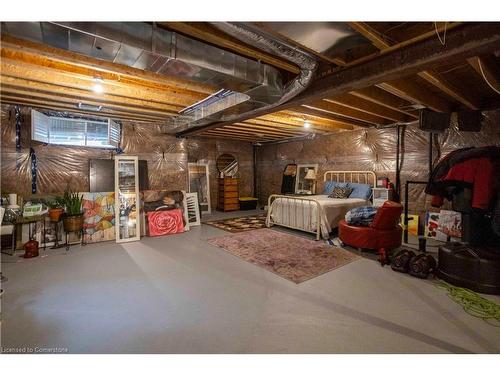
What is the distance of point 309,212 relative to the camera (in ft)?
14.1

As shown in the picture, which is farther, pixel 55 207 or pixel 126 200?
pixel 126 200

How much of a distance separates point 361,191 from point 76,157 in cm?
592

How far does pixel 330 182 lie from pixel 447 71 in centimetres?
347

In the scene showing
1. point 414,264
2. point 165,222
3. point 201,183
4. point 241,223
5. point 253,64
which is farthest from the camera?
Result: point 201,183

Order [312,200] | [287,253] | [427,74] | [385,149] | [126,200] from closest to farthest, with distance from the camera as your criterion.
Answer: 1. [427,74]
2. [287,253]
3. [312,200]
4. [126,200]
5. [385,149]

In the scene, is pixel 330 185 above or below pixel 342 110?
below

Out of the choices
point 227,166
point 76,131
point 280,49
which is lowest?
point 227,166

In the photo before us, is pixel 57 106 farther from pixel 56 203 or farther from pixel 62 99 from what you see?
pixel 56 203

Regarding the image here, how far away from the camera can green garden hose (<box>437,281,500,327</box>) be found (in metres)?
1.90

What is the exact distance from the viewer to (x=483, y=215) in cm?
250

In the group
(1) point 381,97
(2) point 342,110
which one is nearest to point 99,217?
(2) point 342,110

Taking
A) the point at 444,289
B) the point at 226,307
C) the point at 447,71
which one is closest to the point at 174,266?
the point at 226,307

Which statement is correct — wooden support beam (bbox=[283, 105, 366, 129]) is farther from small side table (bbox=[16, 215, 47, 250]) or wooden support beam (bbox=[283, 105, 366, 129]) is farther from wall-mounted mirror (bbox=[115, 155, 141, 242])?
small side table (bbox=[16, 215, 47, 250])
